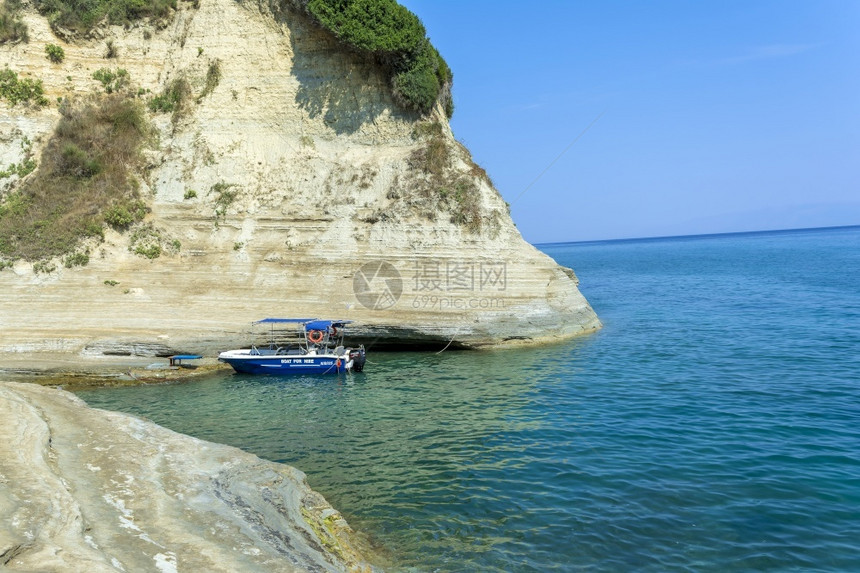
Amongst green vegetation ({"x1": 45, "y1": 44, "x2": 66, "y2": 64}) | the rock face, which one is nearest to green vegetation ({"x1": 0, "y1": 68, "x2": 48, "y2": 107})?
the rock face

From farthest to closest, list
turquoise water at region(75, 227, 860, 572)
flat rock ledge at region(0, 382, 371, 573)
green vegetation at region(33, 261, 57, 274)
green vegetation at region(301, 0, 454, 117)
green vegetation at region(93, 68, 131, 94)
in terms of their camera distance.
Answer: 1. green vegetation at region(93, 68, 131, 94)
2. green vegetation at region(301, 0, 454, 117)
3. green vegetation at region(33, 261, 57, 274)
4. turquoise water at region(75, 227, 860, 572)
5. flat rock ledge at region(0, 382, 371, 573)

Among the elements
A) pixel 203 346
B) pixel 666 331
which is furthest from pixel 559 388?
pixel 203 346

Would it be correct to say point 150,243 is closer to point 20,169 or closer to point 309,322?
point 20,169

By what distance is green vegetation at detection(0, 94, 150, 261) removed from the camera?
84.6ft

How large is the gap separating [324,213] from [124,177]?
10346 mm

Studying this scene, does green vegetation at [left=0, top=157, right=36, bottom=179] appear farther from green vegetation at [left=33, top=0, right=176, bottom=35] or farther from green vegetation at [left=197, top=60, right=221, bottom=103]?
green vegetation at [left=197, top=60, right=221, bottom=103]

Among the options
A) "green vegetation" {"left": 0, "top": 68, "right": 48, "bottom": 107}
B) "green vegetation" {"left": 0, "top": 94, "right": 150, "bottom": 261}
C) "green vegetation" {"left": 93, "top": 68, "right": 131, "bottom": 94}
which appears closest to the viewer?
"green vegetation" {"left": 0, "top": 94, "right": 150, "bottom": 261}

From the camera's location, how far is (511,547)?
938cm

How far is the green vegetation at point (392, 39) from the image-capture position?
2738 centimetres

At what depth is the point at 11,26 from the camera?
29938 mm

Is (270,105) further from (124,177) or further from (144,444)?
(144,444)

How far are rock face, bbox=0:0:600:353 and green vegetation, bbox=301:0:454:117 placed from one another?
1.02m

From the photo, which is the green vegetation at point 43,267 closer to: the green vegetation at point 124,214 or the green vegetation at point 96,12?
the green vegetation at point 124,214

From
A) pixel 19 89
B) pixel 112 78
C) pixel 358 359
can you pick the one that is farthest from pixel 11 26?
pixel 358 359
